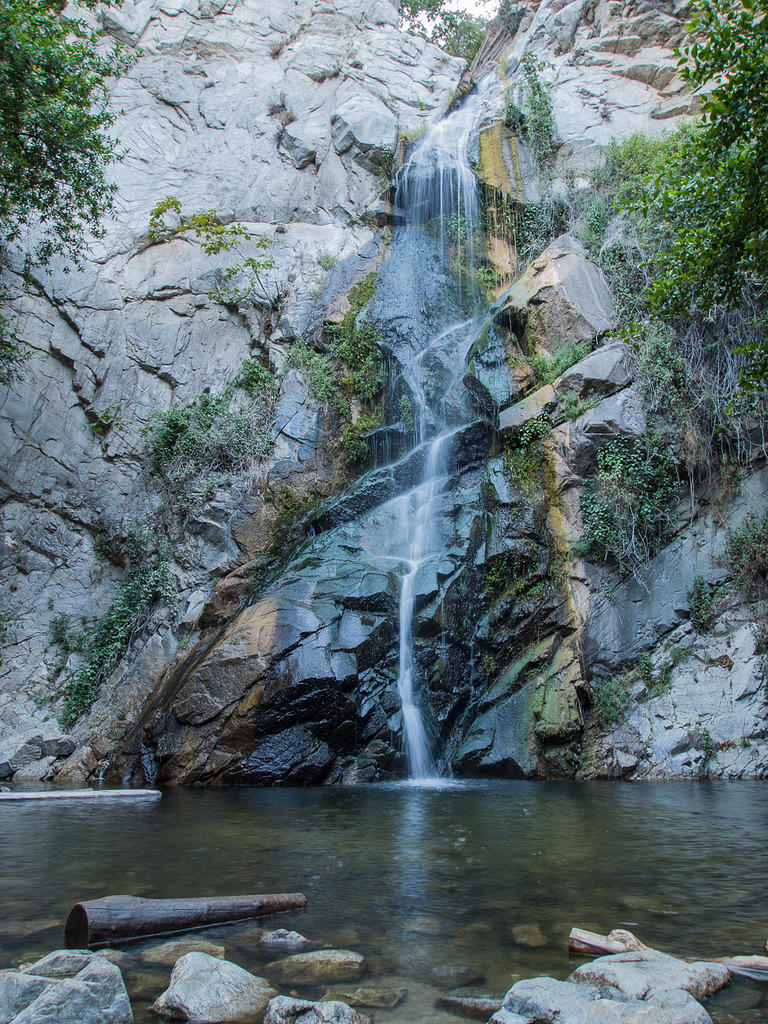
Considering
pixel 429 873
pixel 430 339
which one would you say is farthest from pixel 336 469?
pixel 429 873

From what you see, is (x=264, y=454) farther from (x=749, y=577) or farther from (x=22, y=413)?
(x=749, y=577)

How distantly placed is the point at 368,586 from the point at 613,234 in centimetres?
1021

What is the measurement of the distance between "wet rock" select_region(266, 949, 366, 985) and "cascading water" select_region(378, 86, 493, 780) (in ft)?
22.1

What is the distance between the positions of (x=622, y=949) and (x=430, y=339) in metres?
14.5

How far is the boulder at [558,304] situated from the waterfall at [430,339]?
1690 millimetres

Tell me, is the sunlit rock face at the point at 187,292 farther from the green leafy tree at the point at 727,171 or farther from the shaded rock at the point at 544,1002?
the shaded rock at the point at 544,1002

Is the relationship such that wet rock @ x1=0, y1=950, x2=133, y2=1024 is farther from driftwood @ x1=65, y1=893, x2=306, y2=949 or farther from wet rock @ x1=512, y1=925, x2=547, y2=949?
wet rock @ x1=512, y1=925, x2=547, y2=949

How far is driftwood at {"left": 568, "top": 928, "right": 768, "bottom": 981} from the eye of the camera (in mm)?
2654

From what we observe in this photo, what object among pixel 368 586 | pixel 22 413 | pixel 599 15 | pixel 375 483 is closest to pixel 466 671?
pixel 368 586

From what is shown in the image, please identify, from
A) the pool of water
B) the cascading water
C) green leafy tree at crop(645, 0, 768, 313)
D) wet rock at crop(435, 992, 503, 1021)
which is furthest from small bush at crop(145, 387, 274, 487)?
wet rock at crop(435, 992, 503, 1021)

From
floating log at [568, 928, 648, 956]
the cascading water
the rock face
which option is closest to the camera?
floating log at [568, 928, 648, 956]

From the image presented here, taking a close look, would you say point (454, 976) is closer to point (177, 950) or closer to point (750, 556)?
point (177, 950)

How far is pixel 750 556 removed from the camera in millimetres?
10117

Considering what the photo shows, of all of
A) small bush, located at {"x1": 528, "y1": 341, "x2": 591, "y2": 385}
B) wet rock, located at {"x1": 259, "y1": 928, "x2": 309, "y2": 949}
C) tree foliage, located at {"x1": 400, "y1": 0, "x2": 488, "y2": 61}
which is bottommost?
wet rock, located at {"x1": 259, "y1": 928, "x2": 309, "y2": 949}
